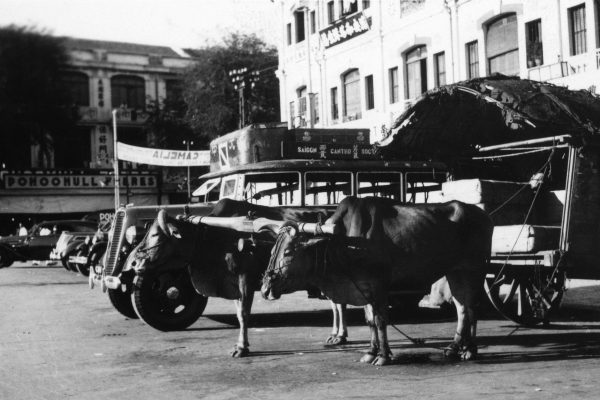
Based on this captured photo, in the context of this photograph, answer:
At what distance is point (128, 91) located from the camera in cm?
5556

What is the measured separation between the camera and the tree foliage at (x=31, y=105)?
35812mm

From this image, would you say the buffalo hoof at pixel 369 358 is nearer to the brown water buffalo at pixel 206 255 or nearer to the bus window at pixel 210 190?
the brown water buffalo at pixel 206 255

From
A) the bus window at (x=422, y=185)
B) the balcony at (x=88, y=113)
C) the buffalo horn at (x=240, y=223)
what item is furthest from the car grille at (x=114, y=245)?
the balcony at (x=88, y=113)

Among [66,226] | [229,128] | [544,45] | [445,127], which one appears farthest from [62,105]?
[445,127]

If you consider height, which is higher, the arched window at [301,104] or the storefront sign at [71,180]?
the arched window at [301,104]

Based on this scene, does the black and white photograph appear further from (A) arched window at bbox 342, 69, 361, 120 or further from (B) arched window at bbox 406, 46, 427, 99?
(A) arched window at bbox 342, 69, 361, 120

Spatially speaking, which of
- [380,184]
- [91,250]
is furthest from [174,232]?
[91,250]

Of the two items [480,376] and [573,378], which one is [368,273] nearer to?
[480,376]

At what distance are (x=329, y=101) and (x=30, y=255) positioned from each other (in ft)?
44.1

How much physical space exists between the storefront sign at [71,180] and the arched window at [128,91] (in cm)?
656

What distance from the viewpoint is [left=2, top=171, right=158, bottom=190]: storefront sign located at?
47.5 m

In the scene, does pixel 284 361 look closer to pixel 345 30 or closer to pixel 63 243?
pixel 63 243

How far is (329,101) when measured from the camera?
34.0 meters

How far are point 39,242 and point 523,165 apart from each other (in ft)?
75.3
